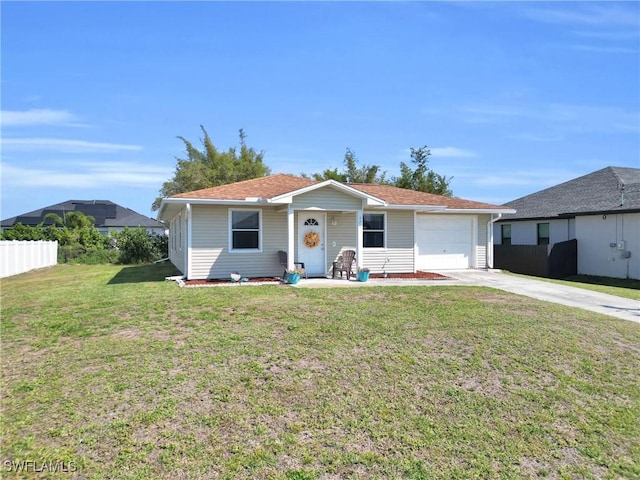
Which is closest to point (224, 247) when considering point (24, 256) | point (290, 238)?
point (290, 238)

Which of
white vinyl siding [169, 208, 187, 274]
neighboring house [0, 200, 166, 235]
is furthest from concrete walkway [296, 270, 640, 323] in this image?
neighboring house [0, 200, 166, 235]

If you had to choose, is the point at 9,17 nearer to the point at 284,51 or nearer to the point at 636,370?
the point at 284,51

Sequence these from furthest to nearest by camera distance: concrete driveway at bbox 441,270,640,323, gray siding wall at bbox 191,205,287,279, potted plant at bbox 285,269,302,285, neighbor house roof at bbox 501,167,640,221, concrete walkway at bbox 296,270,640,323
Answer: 1. neighbor house roof at bbox 501,167,640,221
2. gray siding wall at bbox 191,205,287,279
3. potted plant at bbox 285,269,302,285
4. concrete walkway at bbox 296,270,640,323
5. concrete driveway at bbox 441,270,640,323

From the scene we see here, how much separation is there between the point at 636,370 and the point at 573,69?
11.3 meters

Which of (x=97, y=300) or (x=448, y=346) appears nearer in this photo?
(x=448, y=346)

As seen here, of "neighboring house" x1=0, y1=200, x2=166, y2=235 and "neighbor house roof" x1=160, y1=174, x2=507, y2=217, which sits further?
"neighboring house" x1=0, y1=200, x2=166, y2=235

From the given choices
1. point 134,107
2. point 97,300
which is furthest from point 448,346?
point 134,107

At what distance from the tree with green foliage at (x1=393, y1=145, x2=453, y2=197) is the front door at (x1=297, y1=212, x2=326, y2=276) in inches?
828

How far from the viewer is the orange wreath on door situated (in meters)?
14.8

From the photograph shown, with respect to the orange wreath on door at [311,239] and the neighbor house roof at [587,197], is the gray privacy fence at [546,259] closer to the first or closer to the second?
the neighbor house roof at [587,197]

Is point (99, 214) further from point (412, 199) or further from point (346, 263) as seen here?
point (346, 263)

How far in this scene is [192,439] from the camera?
421 centimetres

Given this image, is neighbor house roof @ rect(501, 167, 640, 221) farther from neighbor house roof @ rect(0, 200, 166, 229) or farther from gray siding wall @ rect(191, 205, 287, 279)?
neighbor house roof @ rect(0, 200, 166, 229)

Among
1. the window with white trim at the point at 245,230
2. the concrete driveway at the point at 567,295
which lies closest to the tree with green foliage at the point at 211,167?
the window with white trim at the point at 245,230
